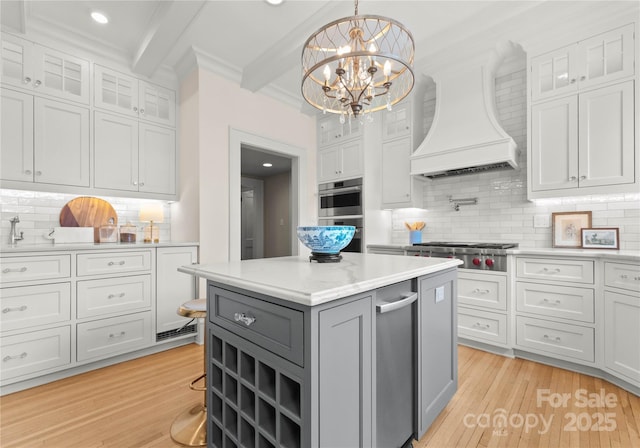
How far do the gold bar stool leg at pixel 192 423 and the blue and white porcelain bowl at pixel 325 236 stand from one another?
723 mm

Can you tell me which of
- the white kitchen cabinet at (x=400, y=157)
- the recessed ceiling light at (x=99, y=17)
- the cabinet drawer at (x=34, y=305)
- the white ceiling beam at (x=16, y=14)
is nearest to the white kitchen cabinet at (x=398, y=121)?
the white kitchen cabinet at (x=400, y=157)

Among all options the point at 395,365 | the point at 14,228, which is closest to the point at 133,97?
the point at 14,228

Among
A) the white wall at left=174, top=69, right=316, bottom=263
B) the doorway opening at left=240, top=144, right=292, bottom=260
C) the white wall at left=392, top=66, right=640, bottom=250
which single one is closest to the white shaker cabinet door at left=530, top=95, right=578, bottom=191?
the white wall at left=392, top=66, right=640, bottom=250

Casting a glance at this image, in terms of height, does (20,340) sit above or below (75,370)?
above

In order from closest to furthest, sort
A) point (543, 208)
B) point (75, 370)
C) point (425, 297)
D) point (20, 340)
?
1. point (425, 297)
2. point (20, 340)
3. point (75, 370)
4. point (543, 208)

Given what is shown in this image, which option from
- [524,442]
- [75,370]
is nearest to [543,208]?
[524,442]

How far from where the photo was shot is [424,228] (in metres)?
3.84

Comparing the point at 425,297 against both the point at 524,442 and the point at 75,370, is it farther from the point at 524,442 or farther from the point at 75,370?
the point at 75,370

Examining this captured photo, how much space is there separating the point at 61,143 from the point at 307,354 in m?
3.10

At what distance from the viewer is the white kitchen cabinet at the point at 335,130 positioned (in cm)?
392

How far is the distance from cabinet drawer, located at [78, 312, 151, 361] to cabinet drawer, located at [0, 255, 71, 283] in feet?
1.55

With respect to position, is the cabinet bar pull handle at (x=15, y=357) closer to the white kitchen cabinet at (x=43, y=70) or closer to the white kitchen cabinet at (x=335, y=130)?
the white kitchen cabinet at (x=43, y=70)

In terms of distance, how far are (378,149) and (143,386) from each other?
344 cm

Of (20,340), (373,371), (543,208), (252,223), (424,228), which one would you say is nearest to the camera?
(373,371)
